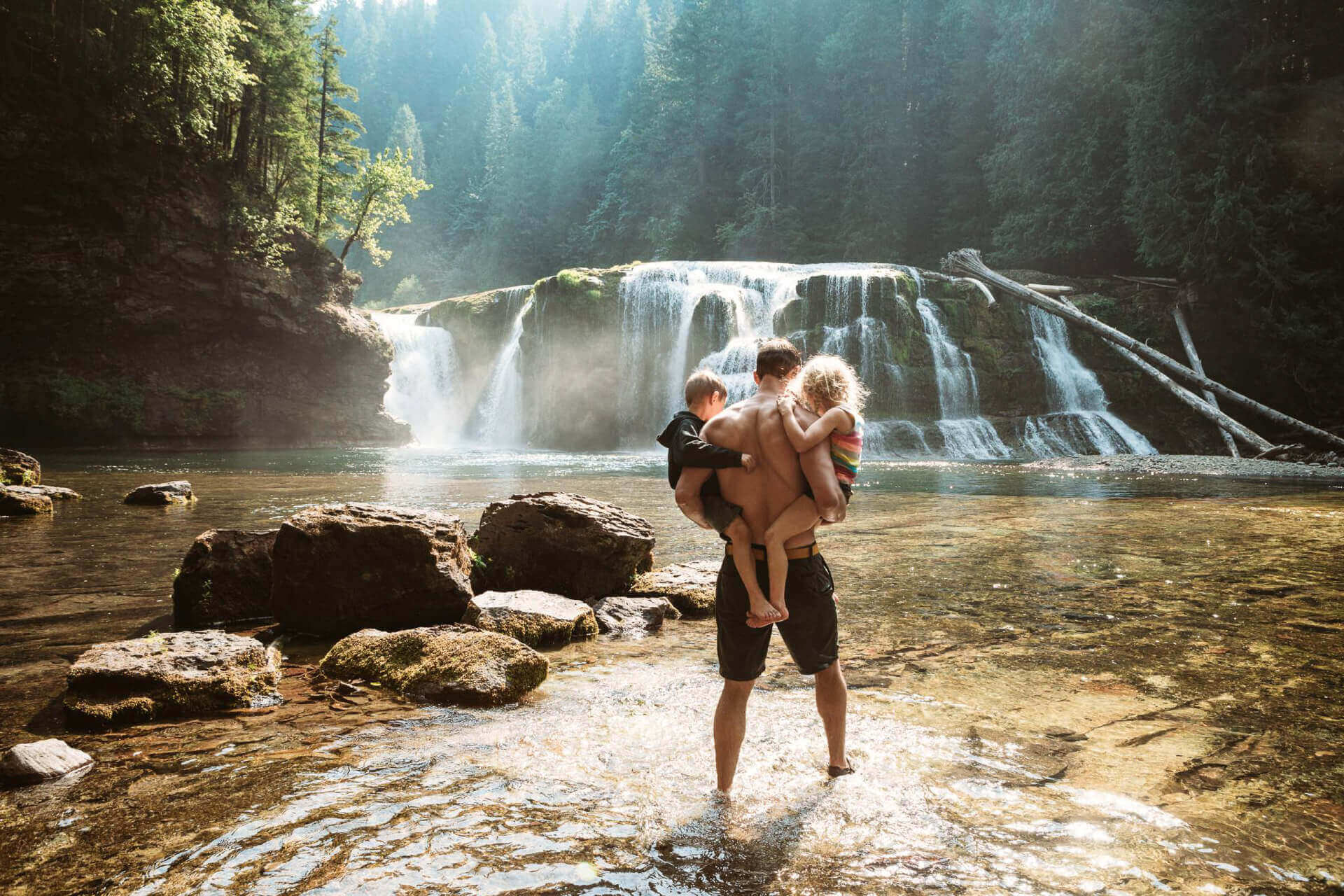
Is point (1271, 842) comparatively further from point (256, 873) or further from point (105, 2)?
point (105, 2)

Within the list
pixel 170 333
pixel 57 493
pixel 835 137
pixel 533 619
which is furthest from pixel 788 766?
pixel 835 137

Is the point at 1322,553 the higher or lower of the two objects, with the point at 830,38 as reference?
lower

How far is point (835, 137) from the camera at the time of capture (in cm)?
4441

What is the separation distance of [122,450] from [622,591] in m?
23.8

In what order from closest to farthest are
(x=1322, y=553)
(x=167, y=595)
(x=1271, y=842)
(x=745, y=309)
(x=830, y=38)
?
(x=1271, y=842) → (x=167, y=595) → (x=1322, y=553) → (x=745, y=309) → (x=830, y=38)

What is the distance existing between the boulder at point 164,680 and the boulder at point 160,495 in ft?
27.1

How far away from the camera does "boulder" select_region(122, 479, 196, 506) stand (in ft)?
37.0

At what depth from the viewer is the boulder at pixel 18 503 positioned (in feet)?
34.2

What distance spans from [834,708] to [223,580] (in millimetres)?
4782

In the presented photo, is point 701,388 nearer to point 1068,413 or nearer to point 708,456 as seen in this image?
point 708,456

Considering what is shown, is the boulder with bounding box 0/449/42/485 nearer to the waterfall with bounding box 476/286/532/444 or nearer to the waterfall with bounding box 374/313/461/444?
the waterfall with bounding box 476/286/532/444

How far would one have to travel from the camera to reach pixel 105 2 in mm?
21203

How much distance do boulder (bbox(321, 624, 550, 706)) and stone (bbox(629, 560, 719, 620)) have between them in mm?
1817

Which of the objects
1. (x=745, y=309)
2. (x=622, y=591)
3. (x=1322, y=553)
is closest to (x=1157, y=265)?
(x=745, y=309)
